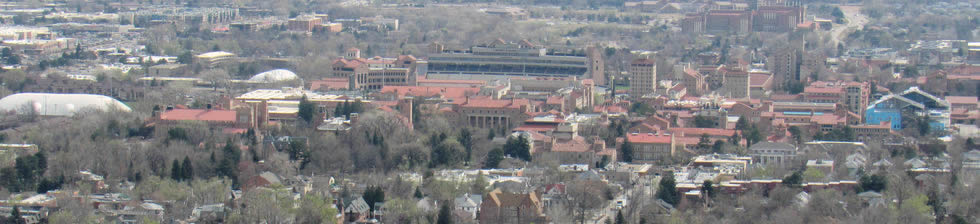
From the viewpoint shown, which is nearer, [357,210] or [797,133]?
[357,210]

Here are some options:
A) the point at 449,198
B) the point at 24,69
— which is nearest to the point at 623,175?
the point at 449,198

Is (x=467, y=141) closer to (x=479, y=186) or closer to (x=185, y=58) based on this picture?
(x=479, y=186)

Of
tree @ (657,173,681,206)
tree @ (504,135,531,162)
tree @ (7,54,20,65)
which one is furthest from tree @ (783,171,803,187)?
tree @ (7,54,20,65)

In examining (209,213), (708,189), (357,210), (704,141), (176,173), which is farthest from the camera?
(704,141)

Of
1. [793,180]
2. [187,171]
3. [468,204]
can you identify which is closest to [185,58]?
[187,171]

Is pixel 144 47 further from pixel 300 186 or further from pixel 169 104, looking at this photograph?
pixel 300 186

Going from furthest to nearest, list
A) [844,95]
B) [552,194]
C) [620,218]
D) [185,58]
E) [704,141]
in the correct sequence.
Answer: [185,58]
[844,95]
[704,141]
[552,194]
[620,218]
